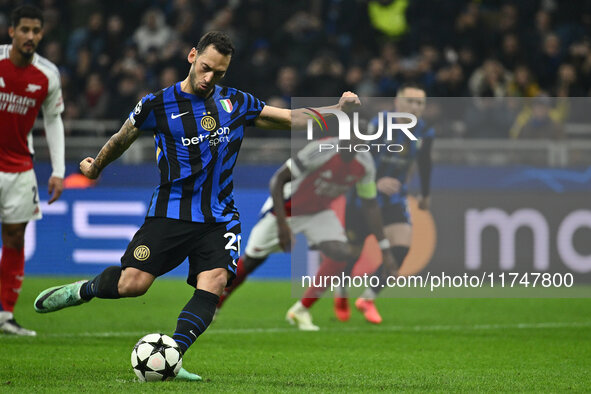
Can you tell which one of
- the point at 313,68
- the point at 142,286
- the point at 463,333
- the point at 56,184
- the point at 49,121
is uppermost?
the point at 313,68

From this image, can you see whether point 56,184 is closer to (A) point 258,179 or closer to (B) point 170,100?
(B) point 170,100

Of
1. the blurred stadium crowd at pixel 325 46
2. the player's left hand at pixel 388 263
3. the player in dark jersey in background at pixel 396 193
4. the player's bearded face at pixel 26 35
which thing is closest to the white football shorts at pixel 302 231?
the player in dark jersey in background at pixel 396 193

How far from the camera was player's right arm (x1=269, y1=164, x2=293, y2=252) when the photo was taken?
864cm

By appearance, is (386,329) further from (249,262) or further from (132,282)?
(132,282)

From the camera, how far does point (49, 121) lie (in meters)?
8.02

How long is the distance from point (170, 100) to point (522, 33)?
1076cm

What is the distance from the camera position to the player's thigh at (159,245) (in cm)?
563

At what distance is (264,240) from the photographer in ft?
30.2

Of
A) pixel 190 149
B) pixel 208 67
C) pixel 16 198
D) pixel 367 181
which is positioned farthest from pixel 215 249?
pixel 367 181

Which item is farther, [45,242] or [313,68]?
[313,68]

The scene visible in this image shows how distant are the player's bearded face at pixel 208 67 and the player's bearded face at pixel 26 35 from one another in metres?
2.42

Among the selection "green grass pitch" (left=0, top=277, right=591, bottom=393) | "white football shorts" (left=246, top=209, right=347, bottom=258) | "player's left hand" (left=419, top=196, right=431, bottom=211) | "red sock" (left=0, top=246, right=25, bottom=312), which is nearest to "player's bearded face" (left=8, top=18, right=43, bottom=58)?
"red sock" (left=0, top=246, right=25, bottom=312)

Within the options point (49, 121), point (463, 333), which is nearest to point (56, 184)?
point (49, 121)

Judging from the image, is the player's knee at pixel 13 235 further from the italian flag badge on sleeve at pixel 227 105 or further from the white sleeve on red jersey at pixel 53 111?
the italian flag badge on sleeve at pixel 227 105
